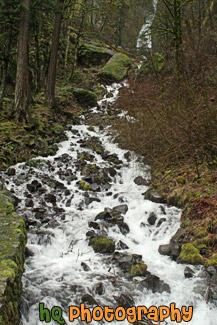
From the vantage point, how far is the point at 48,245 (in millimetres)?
4938

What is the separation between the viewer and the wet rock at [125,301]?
142 inches

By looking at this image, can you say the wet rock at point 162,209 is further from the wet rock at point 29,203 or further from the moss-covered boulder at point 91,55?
the moss-covered boulder at point 91,55

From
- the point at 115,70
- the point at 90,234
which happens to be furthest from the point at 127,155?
the point at 115,70

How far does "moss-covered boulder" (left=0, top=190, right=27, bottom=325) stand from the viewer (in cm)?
261

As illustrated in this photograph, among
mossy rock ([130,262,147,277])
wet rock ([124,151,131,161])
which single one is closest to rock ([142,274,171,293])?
mossy rock ([130,262,147,277])

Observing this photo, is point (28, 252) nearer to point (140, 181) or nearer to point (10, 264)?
point (10, 264)

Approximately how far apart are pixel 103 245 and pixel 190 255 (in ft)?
5.22

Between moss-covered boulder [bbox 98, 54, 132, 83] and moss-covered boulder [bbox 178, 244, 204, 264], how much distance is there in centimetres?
1525

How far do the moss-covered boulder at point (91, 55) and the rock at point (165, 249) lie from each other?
58.8ft

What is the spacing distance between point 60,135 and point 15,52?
3.43m

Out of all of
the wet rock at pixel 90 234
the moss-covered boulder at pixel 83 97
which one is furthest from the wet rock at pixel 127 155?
the moss-covered boulder at pixel 83 97

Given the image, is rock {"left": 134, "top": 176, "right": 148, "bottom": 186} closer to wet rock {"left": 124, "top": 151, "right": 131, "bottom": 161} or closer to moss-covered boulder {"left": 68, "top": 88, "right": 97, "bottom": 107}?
wet rock {"left": 124, "top": 151, "right": 131, "bottom": 161}

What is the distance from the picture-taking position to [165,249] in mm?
4754

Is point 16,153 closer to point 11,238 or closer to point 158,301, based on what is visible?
point 11,238
